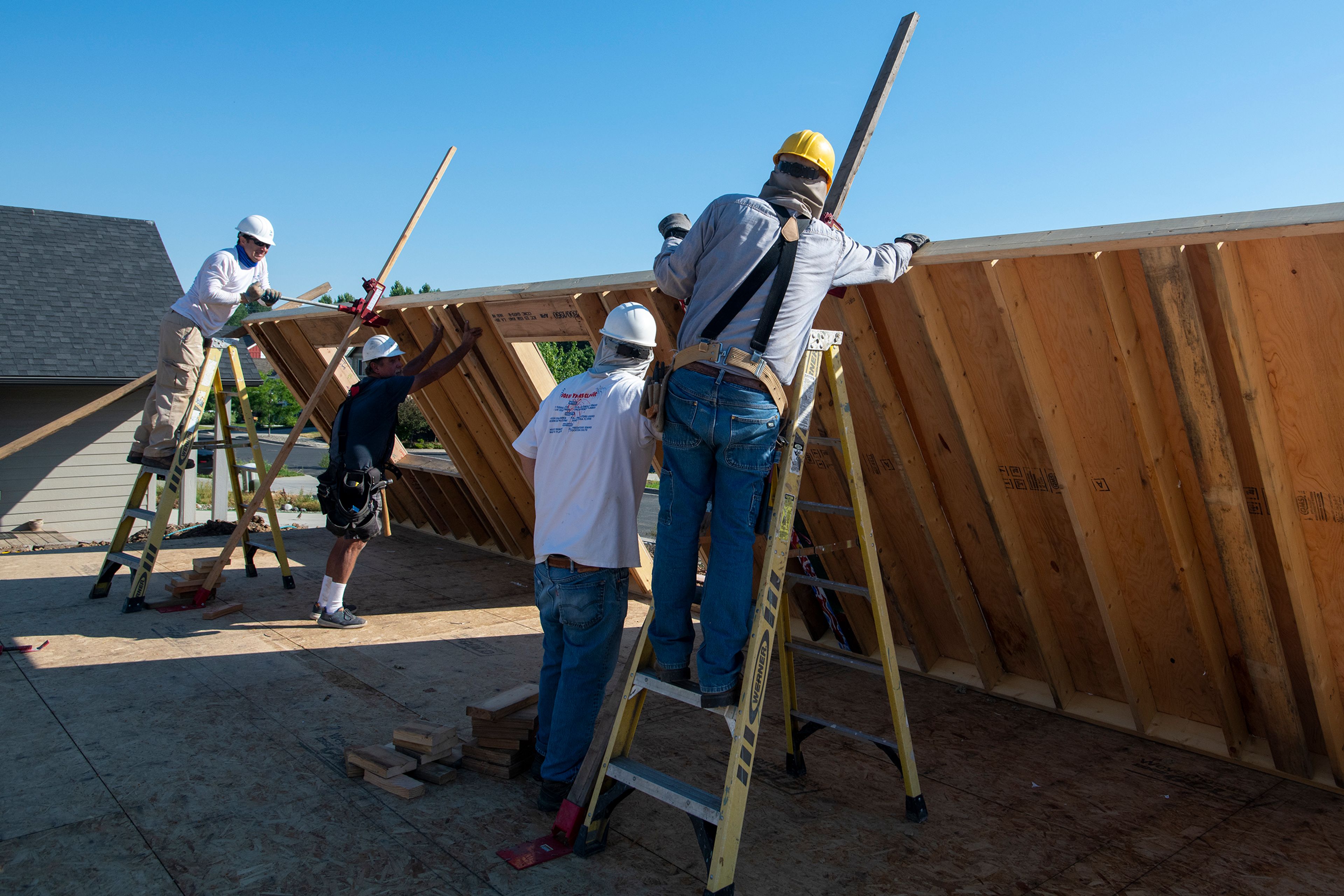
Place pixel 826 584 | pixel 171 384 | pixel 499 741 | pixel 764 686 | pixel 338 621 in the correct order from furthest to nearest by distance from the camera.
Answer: pixel 171 384 < pixel 338 621 < pixel 499 741 < pixel 826 584 < pixel 764 686

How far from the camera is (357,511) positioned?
5.62m

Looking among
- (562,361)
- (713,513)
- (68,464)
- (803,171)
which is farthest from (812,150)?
(562,361)

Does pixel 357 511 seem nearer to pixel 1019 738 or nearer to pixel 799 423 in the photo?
pixel 799 423

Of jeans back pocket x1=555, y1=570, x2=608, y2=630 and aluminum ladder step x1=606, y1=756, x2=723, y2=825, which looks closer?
aluminum ladder step x1=606, y1=756, x2=723, y2=825

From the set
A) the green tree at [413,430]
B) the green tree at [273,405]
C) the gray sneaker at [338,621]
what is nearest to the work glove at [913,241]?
the gray sneaker at [338,621]

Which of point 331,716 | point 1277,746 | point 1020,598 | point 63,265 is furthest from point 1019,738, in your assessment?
point 63,265

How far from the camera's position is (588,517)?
3.13m

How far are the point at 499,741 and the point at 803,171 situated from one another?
2570 mm

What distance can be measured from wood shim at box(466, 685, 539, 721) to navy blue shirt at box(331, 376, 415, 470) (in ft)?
7.60

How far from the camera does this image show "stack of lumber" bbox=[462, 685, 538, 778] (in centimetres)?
358

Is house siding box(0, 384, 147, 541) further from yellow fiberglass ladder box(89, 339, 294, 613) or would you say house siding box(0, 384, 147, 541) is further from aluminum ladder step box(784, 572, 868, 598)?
aluminum ladder step box(784, 572, 868, 598)

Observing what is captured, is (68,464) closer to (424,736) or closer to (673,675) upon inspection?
(424,736)

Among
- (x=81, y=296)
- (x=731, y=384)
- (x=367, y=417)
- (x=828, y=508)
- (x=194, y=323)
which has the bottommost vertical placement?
(x=828, y=508)

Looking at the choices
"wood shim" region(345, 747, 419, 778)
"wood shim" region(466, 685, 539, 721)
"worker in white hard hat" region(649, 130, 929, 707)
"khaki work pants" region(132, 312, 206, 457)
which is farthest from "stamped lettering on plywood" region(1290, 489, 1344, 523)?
"khaki work pants" region(132, 312, 206, 457)
